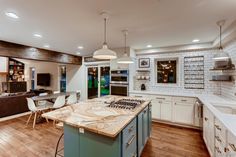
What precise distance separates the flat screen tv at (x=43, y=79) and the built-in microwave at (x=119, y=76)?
4368mm

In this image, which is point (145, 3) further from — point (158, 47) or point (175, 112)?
point (175, 112)

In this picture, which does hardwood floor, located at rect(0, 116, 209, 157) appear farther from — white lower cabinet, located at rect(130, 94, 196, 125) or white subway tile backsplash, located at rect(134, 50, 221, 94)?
white subway tile backsplash, located at rect(134, 50, 221, 94)

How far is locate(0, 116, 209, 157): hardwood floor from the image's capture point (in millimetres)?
2439

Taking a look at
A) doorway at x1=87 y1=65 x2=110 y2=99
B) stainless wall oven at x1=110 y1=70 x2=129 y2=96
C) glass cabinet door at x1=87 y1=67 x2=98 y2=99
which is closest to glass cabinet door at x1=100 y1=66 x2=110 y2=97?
doorway at x1=87 y1=65 x2=110 y2=99

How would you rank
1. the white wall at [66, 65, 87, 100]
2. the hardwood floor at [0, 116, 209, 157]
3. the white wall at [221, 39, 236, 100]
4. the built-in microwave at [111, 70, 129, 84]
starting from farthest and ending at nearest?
the white wall at [66, 65, 87, 100]
the built-in microwave at [111, 70, 129, 84]
the white wall at [221, 39, 236, 100]
the hardwood floor at [0, 116, 209, 157]

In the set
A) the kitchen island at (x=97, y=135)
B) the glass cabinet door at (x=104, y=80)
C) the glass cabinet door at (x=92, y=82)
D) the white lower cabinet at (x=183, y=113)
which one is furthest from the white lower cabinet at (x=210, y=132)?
the glass cabinet door at (x=92, y=82)

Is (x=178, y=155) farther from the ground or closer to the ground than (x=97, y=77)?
closer to the ground

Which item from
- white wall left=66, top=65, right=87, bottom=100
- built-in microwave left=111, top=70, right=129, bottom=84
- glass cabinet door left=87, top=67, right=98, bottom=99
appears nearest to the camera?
built-in microwave left=111, top=70, right=129, bottom=84

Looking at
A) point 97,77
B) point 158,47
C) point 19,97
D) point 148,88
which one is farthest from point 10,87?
point 158,47

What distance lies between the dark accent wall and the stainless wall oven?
2265mm

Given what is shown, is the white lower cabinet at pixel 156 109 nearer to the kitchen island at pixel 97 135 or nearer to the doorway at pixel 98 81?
the doorway at pixel 98 81

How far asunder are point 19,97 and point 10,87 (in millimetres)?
3563

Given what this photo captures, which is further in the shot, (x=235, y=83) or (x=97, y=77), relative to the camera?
(x=97, y=77)

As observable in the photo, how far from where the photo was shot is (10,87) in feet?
23.3
